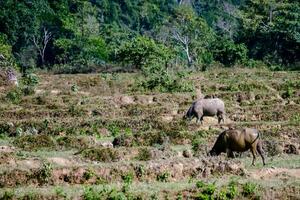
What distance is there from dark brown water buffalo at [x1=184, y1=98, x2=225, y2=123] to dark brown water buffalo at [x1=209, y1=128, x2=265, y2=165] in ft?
25.7

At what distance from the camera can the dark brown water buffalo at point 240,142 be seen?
18.9 meters

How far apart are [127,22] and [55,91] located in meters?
57.4

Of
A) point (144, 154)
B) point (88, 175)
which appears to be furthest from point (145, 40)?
point (88, 175)

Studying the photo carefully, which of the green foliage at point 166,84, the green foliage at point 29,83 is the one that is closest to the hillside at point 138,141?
the green foliage at point 29,83

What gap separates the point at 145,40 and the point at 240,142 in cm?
3055

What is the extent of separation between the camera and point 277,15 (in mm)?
61250

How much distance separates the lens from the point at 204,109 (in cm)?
2761

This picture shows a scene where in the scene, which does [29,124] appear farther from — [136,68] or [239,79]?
[136,68]

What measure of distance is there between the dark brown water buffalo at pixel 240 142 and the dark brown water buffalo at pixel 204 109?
783 centimetres

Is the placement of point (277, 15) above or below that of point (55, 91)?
above

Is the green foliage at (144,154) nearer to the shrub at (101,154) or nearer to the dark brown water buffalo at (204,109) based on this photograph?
the shrub at (101,154)

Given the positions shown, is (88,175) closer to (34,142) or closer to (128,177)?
(128,177)

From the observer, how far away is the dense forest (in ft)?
171

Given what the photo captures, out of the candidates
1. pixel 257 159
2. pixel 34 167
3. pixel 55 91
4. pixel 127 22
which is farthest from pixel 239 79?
pixel 127 22
